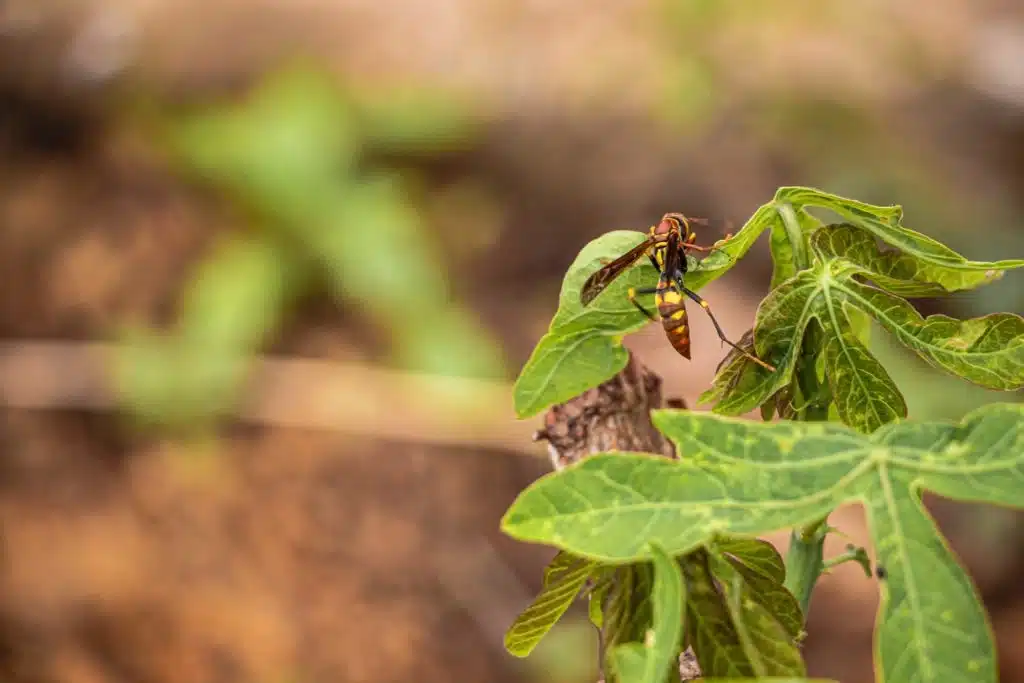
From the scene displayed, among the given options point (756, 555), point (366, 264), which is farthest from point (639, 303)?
point (366, 264)

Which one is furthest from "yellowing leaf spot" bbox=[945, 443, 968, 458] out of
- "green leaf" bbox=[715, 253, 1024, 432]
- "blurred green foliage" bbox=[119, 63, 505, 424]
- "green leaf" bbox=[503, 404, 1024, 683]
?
"blurred green foliage" bbox=[119, 63, 505, 424]

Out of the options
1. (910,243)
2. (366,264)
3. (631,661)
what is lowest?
(631,661)

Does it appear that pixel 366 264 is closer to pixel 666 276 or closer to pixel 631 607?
pixel 666 276

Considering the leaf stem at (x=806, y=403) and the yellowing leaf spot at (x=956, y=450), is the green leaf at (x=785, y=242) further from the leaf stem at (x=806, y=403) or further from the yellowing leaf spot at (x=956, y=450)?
the yellowing leaf spot at (x=956, y=450)

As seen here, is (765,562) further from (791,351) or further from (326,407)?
(326,407)

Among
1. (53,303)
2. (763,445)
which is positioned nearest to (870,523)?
(763,445)

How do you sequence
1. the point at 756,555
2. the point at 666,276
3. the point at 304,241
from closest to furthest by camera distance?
1. the point at 756,555
2. the point at 666,276
3. the point at 304,241
